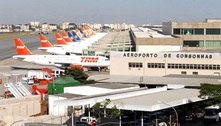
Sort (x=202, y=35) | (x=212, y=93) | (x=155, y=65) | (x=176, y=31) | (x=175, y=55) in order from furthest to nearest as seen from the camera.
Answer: (x=176, y=31), (x=202, y=35), (x=155, y=65), (x=175, y=55), (x=212, y=93)

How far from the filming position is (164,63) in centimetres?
6362

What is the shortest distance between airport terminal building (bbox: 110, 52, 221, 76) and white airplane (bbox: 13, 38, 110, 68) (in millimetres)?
25773

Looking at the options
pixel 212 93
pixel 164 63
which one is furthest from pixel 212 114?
pixel 164 63

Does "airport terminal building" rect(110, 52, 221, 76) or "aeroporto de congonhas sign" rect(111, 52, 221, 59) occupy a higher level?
"aeroporto de congonhas sign" rect(111, 52, 221, 59)

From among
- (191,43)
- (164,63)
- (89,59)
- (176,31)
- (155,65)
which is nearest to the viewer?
(164,63)

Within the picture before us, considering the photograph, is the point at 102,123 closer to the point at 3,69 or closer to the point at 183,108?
the point at 183,108

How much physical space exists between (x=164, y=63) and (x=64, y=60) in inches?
1431

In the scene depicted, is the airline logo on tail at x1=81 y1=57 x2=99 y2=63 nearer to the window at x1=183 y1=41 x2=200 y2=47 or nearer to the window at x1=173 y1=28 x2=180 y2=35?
the window at x1=173 y1=28 x2=180 y2=35

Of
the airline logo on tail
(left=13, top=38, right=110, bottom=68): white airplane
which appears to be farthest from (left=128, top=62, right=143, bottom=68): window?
the airline logo on tail

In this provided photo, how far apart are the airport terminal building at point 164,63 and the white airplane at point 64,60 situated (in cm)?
2577

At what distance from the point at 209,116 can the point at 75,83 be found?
50.8 ft

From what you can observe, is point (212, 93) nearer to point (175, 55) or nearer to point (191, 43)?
point (175, 55)

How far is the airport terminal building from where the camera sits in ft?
203

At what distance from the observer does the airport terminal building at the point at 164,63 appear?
6181cm
